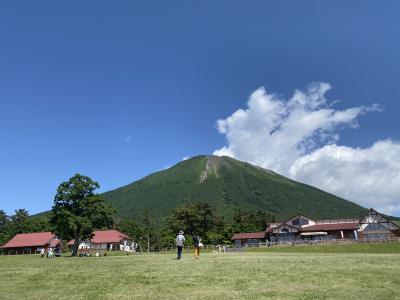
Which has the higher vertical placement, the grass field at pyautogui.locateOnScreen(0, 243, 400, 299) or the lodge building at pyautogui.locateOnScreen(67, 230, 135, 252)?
the lodge building at pyautogui.locateOnScreen(67, 230, 135, 252)

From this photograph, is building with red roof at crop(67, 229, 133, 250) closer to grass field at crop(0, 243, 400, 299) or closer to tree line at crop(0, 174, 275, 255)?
tree line at crop(0, 174, 275, 255)

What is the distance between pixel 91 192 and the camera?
7388 cm

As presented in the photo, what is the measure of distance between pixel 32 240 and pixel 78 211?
213ft

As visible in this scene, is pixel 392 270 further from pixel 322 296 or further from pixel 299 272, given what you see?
pixel 322 296

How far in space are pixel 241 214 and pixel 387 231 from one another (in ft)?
177

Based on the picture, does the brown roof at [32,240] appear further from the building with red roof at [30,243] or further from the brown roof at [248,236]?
the brown roof at [248,236]

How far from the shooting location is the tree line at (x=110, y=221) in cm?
7100

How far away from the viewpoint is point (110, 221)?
245 ft

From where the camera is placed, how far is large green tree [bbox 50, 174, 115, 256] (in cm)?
6981

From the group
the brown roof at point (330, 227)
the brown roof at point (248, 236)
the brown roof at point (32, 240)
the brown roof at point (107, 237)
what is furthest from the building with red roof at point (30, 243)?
the brown roof at point (330, 227)

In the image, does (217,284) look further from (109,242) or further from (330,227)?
(109,242)

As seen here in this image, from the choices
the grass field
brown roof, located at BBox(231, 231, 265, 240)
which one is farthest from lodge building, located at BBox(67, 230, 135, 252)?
the grass field

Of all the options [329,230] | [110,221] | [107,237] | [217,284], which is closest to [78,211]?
[110,221]

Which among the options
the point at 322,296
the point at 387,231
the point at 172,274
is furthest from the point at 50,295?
the point at 387,231
